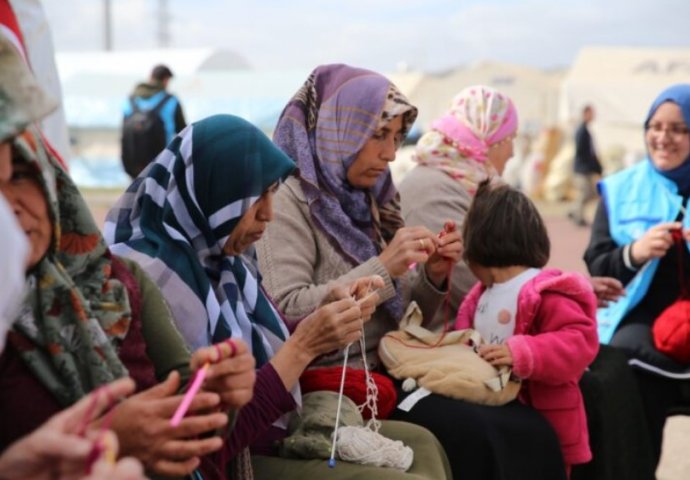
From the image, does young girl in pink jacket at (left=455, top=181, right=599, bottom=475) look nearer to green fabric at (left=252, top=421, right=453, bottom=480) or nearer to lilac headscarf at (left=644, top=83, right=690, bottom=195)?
green fabric at (left=252, top=421, right=453, bottom=480)

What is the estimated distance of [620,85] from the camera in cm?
2588

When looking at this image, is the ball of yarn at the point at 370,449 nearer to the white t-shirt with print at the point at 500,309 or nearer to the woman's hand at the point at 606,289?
the white t-shirt with print at the point at 500,309

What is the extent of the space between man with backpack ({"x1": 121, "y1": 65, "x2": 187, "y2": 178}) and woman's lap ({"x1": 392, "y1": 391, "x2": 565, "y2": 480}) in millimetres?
7187

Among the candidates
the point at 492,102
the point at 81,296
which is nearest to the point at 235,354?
the point at 81,296

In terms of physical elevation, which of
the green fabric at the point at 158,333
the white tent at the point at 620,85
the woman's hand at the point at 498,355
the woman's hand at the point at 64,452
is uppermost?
the woman's hand at the point at 64,452

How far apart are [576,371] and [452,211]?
3.15 feet

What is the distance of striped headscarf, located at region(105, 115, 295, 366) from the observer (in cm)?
246

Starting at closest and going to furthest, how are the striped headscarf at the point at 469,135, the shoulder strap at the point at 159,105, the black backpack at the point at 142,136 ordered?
the striped headscarf at the point at 469,135, the black backpack at the point at 142,136, the shoulder strap at the point at 159,105

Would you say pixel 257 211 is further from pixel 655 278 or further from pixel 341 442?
pixel 655 278

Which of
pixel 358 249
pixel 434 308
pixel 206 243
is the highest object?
pixel 206 243

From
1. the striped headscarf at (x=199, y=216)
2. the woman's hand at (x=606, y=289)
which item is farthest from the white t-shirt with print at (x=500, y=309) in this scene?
the striped headscarf at (x=199, y=216)

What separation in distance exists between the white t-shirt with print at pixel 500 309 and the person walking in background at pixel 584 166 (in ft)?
40.8

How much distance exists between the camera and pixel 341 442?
267 centimetres

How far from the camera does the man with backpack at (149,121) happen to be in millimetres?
10039
